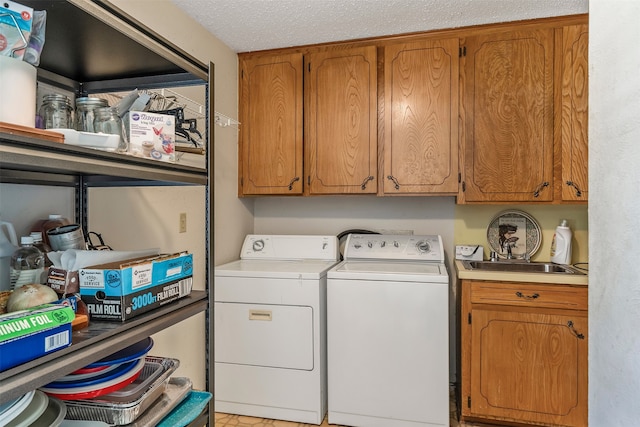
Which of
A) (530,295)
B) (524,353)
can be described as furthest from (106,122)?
(524,353)

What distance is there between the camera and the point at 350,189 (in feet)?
8.43

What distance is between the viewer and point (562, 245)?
2.41 m

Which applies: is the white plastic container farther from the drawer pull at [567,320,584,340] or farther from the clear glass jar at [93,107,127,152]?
the drawer pull at [567,320,584,340]

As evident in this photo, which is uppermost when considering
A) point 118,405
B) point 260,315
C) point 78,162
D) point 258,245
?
point 78,162

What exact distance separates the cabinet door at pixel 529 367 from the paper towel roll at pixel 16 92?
2114 millimetres

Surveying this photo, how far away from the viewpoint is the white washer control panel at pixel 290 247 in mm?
2654

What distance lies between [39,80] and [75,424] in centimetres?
104

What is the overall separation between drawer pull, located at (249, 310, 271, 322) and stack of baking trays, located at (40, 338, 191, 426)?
1.09m

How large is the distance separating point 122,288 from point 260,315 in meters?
1.35

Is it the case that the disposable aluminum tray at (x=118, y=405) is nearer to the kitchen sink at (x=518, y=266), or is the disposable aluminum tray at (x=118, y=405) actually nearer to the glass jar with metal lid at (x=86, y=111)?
the glass jar with metal lid at (x=86, y=111)

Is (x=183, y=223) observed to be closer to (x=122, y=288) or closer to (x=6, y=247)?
(x=6, y=247)

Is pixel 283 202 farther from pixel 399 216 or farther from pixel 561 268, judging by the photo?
pixel 561 268

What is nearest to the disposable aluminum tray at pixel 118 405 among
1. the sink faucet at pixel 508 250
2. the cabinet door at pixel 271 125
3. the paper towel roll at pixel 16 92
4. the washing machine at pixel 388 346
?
the paper towel roll at pixel 16 92

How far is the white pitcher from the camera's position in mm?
1110
